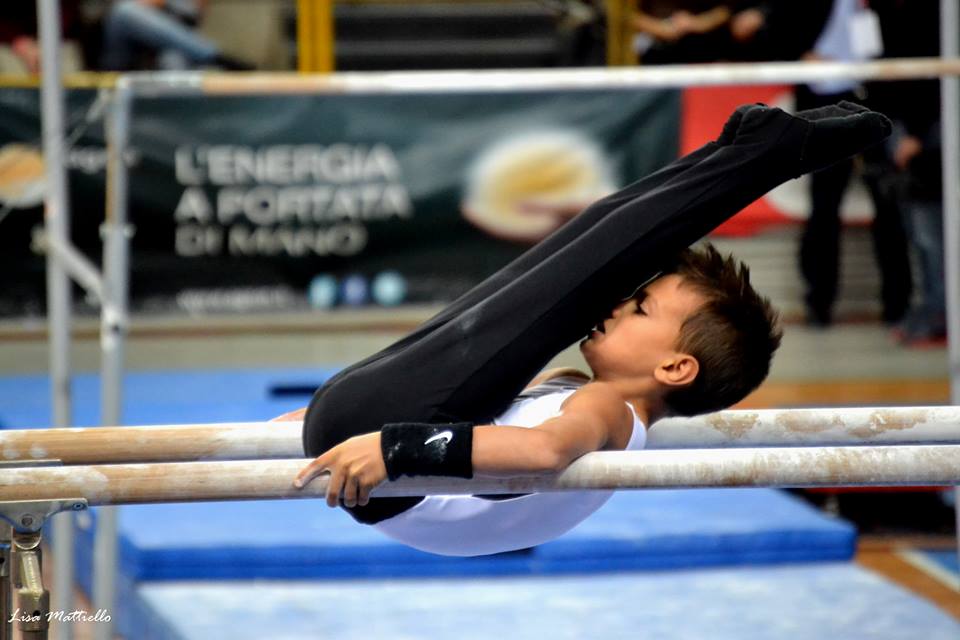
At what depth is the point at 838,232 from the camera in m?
6.06

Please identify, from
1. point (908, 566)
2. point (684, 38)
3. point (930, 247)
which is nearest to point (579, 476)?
point (908, 566)

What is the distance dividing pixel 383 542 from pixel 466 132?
2.87 metres

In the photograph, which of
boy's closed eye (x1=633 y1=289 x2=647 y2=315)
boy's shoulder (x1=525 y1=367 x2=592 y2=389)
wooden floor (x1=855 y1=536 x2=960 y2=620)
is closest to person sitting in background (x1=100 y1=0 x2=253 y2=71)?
wooden floor (x1=855 y1=536 x2=960 y2=620)

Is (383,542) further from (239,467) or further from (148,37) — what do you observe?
(148,37)

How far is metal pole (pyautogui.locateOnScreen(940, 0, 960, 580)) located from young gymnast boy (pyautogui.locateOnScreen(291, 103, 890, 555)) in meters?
1.55

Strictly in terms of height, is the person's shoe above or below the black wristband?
below

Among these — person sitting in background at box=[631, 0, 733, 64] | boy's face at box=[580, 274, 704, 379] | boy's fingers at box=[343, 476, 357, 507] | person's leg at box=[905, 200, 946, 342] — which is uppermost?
person sitting in background at box=[631, 0, 733, 64]

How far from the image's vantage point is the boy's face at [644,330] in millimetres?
1973

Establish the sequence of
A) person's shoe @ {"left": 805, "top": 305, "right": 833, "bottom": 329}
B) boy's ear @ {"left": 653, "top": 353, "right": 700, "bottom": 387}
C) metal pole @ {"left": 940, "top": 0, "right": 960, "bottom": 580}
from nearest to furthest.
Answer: boy's ear @ {"left": 653, "top": 353, "right": 700, "bottom": 387} → metal pole @ {"left": 940, "top": 0, "right": 960, "bottom": 580} → person's shoe @ {"left": 805, "top": 305, "right": 833, "bottom": 329}

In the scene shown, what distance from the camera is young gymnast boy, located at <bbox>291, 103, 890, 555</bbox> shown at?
1.90m

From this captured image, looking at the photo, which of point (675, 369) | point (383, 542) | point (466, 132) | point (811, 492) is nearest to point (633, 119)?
point (466, 132)

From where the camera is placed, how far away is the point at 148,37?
22.3 ft

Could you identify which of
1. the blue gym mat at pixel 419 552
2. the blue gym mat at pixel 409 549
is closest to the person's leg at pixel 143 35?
the blue gym mat at pixel 419 552

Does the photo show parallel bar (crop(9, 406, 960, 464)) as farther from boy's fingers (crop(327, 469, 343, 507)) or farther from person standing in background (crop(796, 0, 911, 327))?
person standing in background (crop(796, 0, 911, 327))
